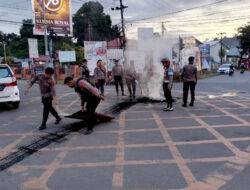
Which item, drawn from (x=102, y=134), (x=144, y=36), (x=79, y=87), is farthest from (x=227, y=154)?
(x=144, y=36)

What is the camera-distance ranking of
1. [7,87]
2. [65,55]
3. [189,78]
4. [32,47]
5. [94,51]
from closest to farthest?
[189,78]
[7,87]
[94,51]
[65,55]
[32,47]

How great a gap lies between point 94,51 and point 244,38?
5479 cm

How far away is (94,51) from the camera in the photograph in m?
33.8

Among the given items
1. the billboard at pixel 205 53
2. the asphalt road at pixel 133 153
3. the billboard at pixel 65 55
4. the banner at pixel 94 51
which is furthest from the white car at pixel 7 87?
the billboard at pixel 205 53

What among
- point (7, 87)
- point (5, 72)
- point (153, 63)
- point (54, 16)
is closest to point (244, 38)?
point (54, 16)

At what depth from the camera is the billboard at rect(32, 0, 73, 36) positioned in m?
38.7

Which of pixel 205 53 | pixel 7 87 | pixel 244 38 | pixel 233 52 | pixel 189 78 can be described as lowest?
pixel 7 87

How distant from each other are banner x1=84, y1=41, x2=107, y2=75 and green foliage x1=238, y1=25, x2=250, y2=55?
177 feet

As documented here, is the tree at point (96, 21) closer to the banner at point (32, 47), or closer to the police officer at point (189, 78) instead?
the banner at point (32, 47)

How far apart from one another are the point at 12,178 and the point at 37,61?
150ft

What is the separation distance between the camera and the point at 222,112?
12.8m

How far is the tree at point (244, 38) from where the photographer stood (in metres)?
81.8

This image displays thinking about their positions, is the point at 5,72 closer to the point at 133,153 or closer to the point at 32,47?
the point at 133,153

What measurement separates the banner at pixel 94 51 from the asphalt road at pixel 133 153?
21.2 meters
